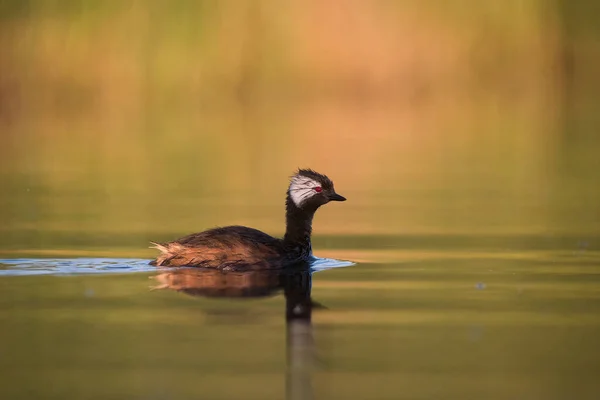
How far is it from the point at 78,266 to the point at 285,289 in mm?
2100

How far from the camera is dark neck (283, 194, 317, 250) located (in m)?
13.1

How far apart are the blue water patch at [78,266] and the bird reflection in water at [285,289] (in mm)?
281

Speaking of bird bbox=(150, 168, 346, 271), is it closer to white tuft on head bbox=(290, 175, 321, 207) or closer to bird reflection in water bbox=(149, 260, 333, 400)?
bird reflection in water bbox=(149, 260, 333, 400)

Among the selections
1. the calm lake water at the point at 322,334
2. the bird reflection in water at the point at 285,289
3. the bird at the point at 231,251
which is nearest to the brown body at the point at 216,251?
the bird at the point at 231,251

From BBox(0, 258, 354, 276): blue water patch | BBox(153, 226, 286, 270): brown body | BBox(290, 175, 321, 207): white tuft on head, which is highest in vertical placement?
BBox(290, 175, 321, 207): white tuft on head

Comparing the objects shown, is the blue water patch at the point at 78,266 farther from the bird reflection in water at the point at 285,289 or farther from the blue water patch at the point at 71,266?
the bird reflection in water at the point at 285,289

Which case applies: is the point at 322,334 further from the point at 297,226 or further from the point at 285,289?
the point at 297,226

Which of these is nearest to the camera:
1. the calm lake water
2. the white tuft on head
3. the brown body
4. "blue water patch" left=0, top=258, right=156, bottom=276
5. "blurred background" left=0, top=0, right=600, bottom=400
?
the calm lake water

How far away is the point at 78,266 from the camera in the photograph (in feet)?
39.7

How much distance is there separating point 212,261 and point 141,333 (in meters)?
3.29

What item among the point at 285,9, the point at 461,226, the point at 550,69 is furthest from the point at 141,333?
the point at 550,69

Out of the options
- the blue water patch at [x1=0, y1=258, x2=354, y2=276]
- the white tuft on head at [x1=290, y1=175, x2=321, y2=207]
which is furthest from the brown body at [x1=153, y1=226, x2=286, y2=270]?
the white tuft on head at [x1=290, y1=175, x2=321, y2=207]

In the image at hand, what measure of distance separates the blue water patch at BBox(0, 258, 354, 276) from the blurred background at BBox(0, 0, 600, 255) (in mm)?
747

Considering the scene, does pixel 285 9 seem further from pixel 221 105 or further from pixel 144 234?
pixel 144 234
